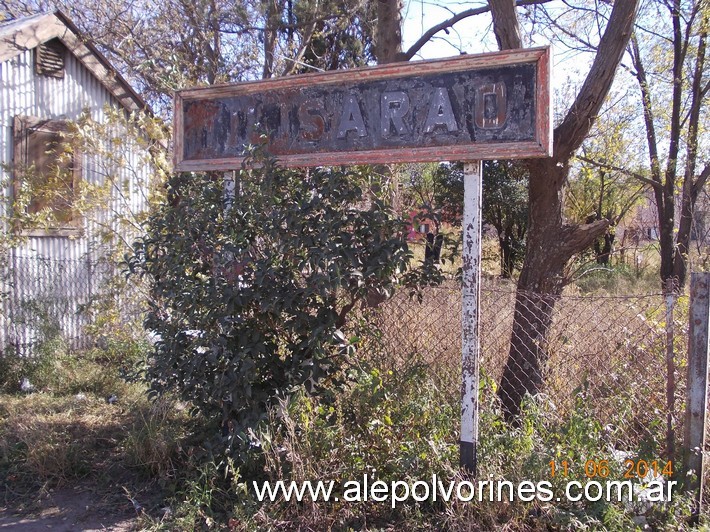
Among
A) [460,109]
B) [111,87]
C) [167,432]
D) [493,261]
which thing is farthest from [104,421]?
[493,261]

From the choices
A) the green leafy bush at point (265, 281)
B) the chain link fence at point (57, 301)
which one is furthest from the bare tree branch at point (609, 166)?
the chain link fence at point (57, 301)

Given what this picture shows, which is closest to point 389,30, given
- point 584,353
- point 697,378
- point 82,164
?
point 82,164

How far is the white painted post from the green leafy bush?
0.40 m

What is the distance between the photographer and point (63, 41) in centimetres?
782

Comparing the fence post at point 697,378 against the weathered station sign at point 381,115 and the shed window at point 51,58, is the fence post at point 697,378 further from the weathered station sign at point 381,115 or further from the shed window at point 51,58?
the shed window at point 51,58

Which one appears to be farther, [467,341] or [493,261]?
[493,261]

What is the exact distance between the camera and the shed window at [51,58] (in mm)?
7656

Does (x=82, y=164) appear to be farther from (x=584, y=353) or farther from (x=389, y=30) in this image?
(x=584, y=353)

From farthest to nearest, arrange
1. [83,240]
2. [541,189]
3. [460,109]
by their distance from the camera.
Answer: [83,240] < [541,189] < [460,109]

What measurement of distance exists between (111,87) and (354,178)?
5781 millimetres

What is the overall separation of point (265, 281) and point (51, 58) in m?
5.89

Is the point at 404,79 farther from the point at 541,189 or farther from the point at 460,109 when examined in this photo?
the point at 541,189

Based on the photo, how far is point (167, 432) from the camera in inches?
173

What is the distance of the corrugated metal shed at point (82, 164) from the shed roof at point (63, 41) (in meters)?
0.01
